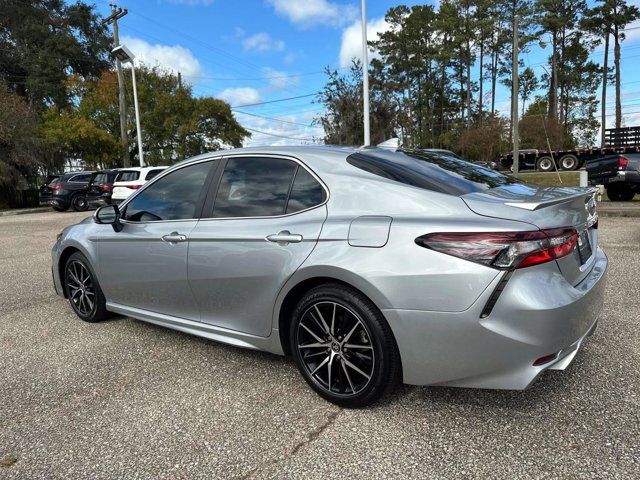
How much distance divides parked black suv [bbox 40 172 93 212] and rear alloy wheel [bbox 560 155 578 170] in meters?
28.2

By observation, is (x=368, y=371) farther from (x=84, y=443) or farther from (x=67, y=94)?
(x=67, y=94)

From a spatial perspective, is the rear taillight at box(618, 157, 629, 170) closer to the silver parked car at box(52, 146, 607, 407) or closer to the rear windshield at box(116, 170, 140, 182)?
the silver parked car at box(52, 146, 607, 407)

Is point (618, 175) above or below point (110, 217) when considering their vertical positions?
above

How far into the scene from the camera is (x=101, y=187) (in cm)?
1942

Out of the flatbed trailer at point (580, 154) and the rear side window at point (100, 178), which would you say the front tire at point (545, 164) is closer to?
the flatbed trailer at point (580, 154)

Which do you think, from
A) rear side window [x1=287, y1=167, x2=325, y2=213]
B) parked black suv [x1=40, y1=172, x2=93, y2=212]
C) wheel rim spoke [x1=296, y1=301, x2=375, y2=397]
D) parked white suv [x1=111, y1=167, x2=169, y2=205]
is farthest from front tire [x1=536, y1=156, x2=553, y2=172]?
wheel rim spoke [x1=296, y1=301, x2=375, y2=397]

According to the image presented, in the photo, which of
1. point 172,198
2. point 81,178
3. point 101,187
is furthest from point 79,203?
point 172,198

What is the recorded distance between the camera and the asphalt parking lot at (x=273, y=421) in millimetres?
2340

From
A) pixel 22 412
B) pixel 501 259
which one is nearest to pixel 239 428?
pixel 22 412

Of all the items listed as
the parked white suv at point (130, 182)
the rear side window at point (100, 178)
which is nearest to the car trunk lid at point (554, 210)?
the parked white suv at point (130, 182)

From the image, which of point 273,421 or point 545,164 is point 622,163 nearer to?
point 273,421

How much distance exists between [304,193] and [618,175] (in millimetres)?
13822

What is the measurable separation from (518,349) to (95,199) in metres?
20.3

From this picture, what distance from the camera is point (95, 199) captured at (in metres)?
19.7
